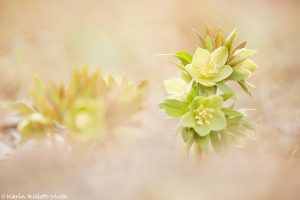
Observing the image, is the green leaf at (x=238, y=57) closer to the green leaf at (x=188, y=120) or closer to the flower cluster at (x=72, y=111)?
the green leaf at (x=188, y=120)

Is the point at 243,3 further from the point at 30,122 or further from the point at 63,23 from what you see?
the point at 30,122

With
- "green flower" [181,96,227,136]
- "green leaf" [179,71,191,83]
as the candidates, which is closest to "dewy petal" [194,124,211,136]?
"green flower" [181,96,227,136]

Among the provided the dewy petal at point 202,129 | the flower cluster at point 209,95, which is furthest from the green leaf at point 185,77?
the dewy petal at point 202,129

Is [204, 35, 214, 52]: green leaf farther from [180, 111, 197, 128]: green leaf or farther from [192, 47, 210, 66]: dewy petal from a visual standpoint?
[180, 111, 197, 128]: green leaf

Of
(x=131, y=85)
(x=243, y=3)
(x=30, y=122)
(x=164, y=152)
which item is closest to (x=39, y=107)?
(x=30, y=122)

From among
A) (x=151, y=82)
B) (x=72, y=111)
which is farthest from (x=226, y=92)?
(x=72, y=111)

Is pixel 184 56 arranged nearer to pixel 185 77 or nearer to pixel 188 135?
pixel 185 77
